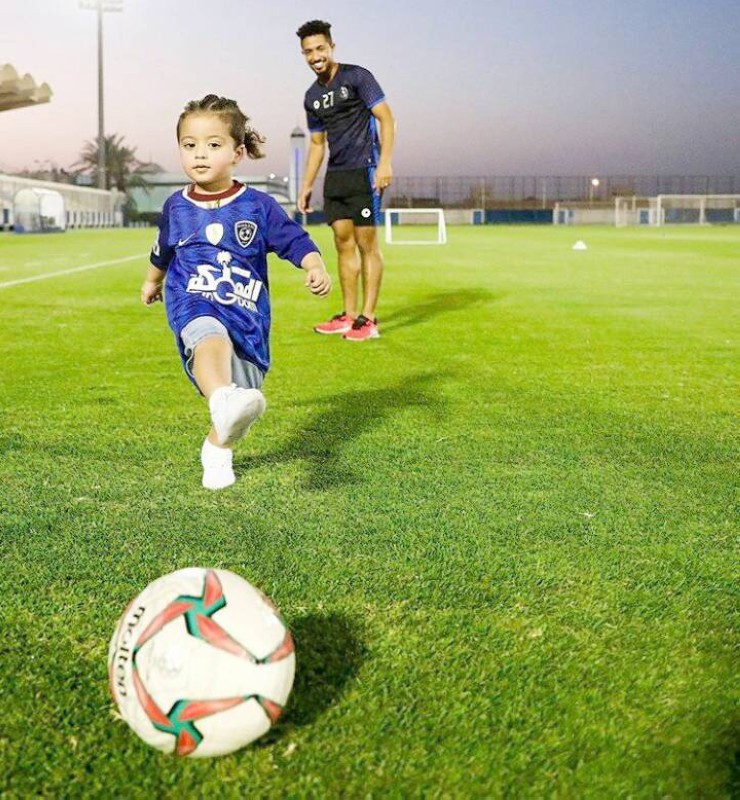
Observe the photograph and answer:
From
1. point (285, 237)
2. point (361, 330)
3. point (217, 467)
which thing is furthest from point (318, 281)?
point (361, 330)

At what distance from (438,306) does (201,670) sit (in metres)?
9.48

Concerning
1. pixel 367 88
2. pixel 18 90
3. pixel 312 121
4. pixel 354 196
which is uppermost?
pixel 18 90

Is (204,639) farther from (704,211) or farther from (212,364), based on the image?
(704,211)

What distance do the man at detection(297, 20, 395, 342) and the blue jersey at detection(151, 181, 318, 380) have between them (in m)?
4.30

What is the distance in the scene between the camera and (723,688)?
2209 mm

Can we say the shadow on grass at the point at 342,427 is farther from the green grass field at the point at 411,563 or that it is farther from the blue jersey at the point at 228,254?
the blue jersey at the point at 228,254

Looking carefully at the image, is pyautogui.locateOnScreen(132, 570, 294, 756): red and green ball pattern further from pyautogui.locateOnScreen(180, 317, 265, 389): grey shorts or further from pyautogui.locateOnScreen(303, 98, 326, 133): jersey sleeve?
pyautogui.locateOnScreen(303, 98, 326, 133): jersey sleeve

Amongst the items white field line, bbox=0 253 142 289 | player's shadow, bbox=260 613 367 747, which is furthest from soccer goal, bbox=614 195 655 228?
player's shadow, bbox=260 613 367 747

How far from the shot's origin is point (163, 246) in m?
3.99

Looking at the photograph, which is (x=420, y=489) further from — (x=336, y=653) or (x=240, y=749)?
(x=240, y=749)

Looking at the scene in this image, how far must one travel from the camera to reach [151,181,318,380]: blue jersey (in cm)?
382

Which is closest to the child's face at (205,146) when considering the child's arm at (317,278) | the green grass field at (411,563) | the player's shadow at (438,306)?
the child's arm at (317,278)

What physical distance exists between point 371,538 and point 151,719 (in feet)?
4.55

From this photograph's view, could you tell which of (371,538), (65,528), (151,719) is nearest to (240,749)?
(151,719)
